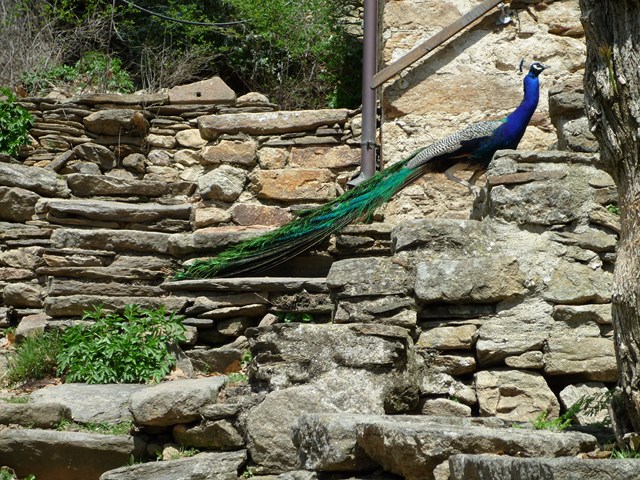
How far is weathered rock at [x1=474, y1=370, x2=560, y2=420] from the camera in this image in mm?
4449

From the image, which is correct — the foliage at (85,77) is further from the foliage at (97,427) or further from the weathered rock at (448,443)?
the weathered rock at (448,443)

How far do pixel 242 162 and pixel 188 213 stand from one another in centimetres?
96

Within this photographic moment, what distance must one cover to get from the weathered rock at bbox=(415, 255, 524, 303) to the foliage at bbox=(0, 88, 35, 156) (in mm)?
4578

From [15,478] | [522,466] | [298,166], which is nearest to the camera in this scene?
[522,466]

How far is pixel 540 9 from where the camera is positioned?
7.47m

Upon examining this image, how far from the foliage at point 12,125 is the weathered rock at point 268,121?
149cm

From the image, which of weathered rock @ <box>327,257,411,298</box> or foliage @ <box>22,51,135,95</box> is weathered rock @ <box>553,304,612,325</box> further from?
foliage @ <box>22,51,135,95</box>

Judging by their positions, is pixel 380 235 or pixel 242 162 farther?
pixel 242 162

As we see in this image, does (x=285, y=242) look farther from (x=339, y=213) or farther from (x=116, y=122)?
(x=116, y=122)

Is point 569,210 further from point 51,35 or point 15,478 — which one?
point 51,35

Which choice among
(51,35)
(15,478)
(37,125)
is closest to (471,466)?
(15,478)

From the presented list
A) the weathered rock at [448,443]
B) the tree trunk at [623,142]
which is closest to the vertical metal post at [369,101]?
the tree trunk at [623,142]

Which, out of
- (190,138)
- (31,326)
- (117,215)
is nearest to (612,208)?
(117,215)

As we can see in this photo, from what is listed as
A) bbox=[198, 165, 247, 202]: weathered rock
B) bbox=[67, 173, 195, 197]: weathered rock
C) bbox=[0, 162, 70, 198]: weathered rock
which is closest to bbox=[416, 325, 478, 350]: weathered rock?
bbox=[198, 165, 247, 202]: weathered rock
